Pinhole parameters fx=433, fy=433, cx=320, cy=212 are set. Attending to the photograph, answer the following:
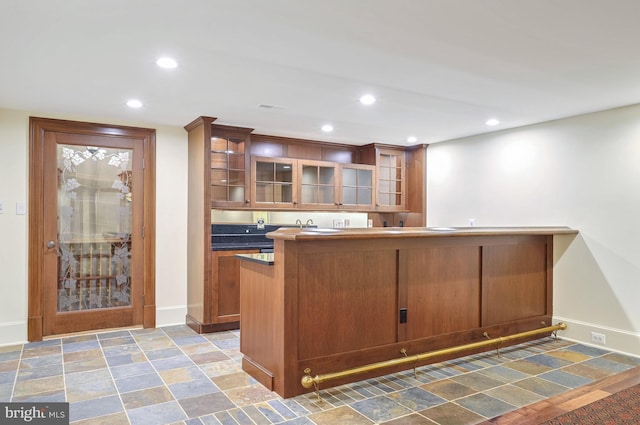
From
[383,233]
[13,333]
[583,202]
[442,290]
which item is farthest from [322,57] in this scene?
[13,333]

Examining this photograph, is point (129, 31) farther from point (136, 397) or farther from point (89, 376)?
point (89, 376)

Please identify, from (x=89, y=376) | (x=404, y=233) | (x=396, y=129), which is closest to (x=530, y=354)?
(x=404, y=233)

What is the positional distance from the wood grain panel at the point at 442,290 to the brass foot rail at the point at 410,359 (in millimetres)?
173

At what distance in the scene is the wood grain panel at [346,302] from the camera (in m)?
3.05

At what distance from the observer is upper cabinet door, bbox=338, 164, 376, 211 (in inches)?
235

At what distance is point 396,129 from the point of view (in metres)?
5.19

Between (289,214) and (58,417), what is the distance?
3.69m

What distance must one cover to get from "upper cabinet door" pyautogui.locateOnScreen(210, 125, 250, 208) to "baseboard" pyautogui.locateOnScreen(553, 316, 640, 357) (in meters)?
3.72

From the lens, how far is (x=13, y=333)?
4211 millimetres

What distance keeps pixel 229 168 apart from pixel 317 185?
1289 millimetres

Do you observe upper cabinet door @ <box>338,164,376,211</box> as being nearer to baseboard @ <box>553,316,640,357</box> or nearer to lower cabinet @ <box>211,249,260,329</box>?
lower cabinet @ <box>211,249,260,329</box>

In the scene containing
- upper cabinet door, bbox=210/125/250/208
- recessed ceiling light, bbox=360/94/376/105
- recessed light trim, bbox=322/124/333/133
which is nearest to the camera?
recessed ceiling light, bbox=360/94/376/105

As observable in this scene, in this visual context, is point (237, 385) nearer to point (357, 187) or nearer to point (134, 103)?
point (134, 103)

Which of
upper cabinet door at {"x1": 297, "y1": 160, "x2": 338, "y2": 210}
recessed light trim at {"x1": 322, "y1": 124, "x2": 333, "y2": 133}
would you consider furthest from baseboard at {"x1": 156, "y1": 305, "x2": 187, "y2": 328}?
recessed light trim at {"x1": 322, "y1": 124, "x2": 333, "y2": 133}
